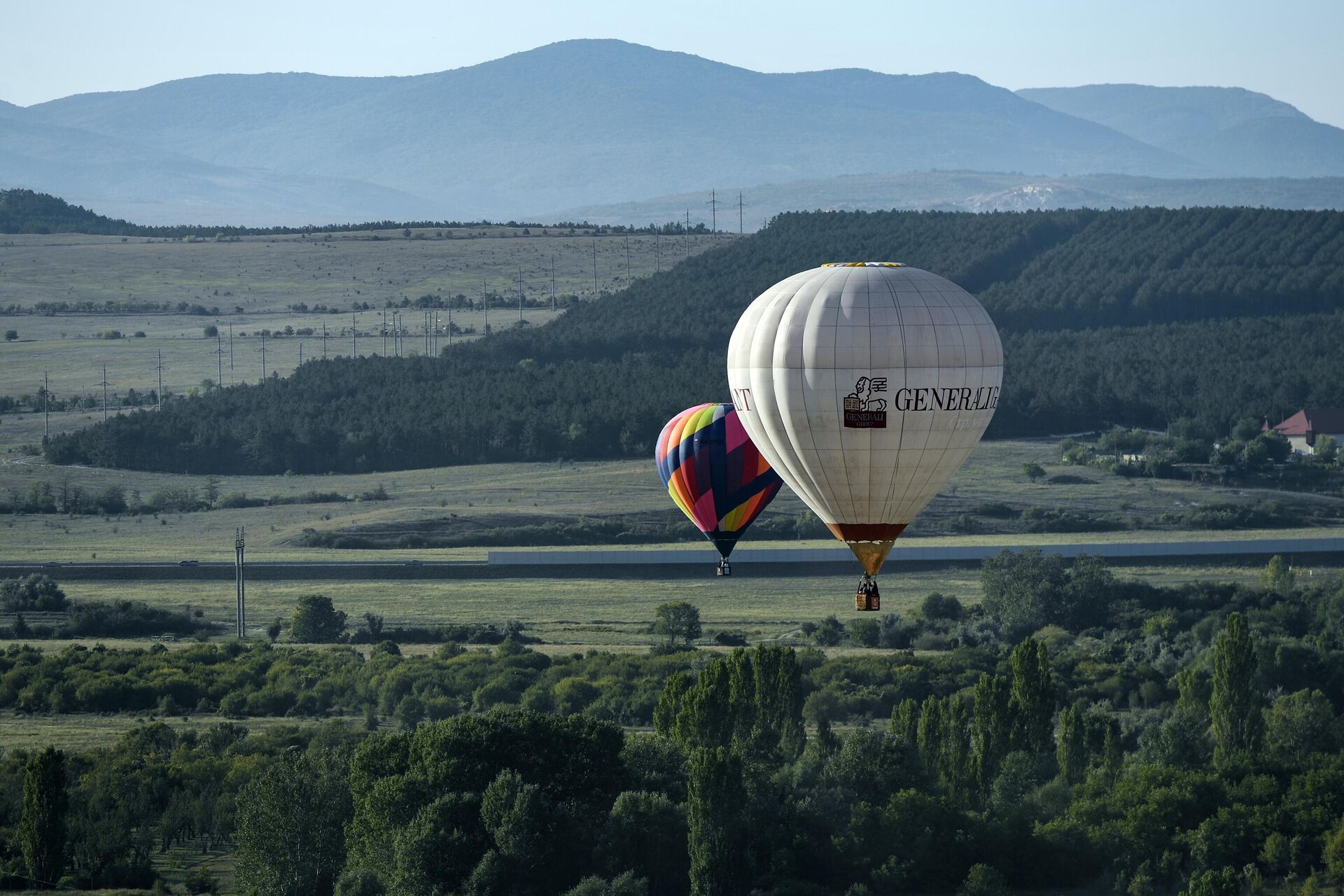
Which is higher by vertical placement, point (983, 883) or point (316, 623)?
point (316, 623)

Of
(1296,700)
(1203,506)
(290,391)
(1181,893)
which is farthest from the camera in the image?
(290,391)

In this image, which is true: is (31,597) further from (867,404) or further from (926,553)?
(867,404)

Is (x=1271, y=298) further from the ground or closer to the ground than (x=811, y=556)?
further from the ground

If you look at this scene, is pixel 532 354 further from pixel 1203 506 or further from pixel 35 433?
pixel 1203 506

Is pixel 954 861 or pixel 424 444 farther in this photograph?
pixel 424 444

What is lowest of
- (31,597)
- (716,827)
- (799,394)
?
(716,827)

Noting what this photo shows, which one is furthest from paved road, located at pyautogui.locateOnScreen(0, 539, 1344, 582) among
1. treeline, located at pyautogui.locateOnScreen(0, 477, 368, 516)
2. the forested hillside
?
the forested hillside

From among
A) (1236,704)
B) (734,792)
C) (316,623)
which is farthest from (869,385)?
(316,623)

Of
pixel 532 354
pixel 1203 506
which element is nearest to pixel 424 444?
pixel 532 354
